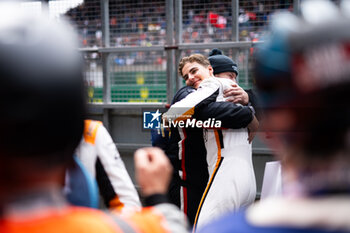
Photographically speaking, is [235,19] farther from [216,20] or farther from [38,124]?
[38,124]

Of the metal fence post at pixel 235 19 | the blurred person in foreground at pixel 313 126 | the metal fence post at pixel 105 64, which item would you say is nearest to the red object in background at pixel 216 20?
the metal fence post at pixel 235 19

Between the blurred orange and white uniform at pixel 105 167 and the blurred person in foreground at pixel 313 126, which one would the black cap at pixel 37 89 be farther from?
the blurred orange and white uniform at pixel 105 167

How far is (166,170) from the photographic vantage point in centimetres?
132

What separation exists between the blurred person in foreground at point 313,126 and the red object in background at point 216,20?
4.33 meters

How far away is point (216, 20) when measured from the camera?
17.4 ft

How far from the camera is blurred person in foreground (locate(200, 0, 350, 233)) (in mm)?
954

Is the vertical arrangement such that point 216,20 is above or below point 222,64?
above

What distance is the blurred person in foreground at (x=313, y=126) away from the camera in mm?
954

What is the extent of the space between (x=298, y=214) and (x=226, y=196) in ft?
9.33

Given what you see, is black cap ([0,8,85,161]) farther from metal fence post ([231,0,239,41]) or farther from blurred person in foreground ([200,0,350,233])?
metal fence post ([231,0,239,41])

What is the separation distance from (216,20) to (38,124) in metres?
4.54

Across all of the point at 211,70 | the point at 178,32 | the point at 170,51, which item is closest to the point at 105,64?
the point at 170,51

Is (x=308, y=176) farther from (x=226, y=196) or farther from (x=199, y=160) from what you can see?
(x=199, y=160)

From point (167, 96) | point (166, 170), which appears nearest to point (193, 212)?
point (167, 96)
